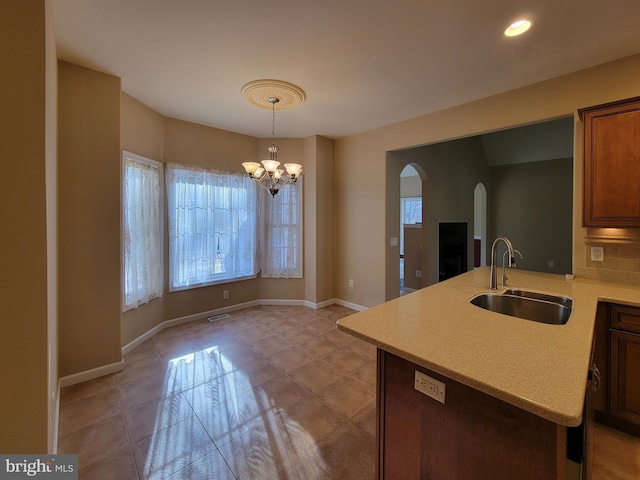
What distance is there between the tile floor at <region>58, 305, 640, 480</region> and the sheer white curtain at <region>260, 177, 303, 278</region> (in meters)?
1.60

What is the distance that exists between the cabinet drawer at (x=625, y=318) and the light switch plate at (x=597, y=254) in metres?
0.76

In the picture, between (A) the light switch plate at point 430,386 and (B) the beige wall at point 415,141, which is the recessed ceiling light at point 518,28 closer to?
(B) the beige wall at point 415,141

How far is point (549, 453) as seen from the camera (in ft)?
2.80

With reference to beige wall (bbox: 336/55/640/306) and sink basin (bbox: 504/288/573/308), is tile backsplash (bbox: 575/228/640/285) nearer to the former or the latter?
beige wall (bbox: 336/55/640/306)

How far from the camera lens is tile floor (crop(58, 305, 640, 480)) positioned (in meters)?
1.63

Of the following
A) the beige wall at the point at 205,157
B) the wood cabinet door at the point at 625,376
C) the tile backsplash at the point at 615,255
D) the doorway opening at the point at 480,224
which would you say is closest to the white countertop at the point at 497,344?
the wood cabinet door at the point at 625,376

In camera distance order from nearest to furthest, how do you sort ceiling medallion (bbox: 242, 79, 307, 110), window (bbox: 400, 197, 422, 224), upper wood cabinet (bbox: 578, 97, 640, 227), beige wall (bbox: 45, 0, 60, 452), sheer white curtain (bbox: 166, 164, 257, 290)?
1. beige wall (bbox: 45, 0, 60, 452)
2. upper wood cabinet (bbox: 578, 97, 640, 227)
3. ceiling medallion (bbox: 242, 79, 307, 110)
4. sheer white curtain (bbox: 166, 164, 257, 290)
5. window (bbox: 400, 197, 422, 224)

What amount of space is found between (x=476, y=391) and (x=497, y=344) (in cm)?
25

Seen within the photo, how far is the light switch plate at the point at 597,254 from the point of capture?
94.2 inches

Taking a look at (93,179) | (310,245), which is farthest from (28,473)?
(310,245)

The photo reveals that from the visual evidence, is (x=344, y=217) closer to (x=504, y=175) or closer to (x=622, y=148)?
(x=622, y=148)

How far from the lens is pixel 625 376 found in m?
1.84

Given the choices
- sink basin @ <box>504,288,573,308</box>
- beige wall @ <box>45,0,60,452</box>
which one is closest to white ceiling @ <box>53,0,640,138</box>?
beige wall @ <box>45,0,60,452</box>

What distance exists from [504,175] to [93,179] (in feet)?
25.9
